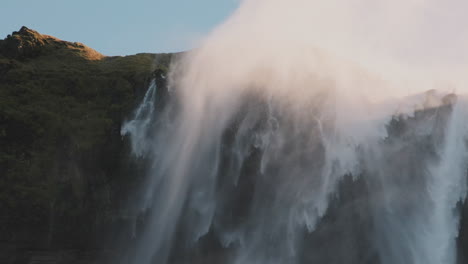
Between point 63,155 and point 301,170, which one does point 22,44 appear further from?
point 301,170

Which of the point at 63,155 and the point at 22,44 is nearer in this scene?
the point at 63,155

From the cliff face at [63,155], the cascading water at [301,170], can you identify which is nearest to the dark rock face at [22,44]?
the cliff face at [63,155]

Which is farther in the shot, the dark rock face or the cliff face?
the dark rock face

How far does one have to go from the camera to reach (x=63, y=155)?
75.4ft

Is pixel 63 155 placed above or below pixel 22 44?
below

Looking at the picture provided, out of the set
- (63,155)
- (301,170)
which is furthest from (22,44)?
(301,170)

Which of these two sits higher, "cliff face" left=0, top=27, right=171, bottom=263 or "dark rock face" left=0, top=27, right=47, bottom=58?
"dark rock face" left=0, top=27, right=47, bottom=58

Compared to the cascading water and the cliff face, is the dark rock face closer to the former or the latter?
the cliff face

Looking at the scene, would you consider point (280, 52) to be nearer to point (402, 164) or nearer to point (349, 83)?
point (349, 83)

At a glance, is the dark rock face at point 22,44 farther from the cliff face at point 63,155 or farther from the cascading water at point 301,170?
the cascading water at point 301,170

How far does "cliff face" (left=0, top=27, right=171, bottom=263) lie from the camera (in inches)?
842

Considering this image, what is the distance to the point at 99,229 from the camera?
21844mm

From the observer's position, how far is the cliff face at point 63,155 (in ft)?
70.1

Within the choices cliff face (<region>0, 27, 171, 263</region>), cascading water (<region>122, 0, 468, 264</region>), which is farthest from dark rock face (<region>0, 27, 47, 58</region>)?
cascading water (<region>122, 0, 468, 264</region>)
